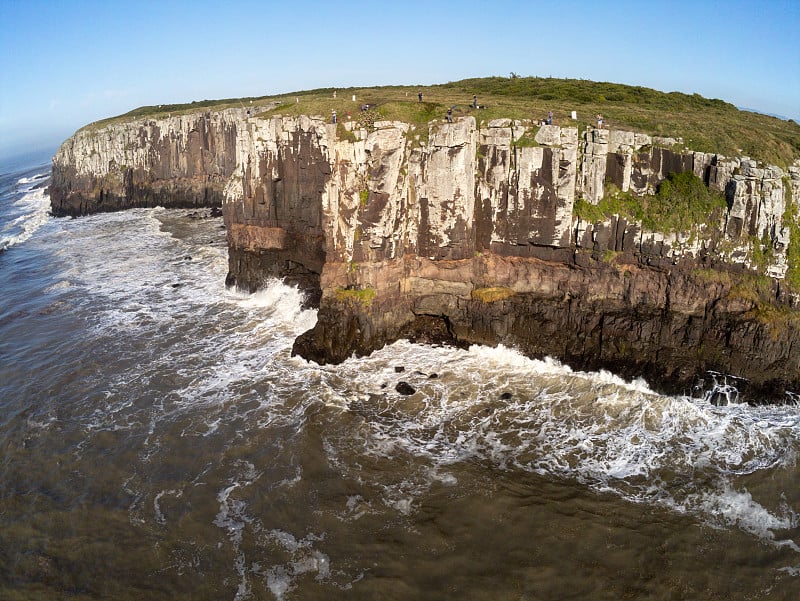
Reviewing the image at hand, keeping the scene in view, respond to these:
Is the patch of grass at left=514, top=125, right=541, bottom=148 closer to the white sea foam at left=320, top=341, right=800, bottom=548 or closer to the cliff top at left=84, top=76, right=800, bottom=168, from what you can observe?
the cliff top at left=84, top=76, right=800, bottom=168

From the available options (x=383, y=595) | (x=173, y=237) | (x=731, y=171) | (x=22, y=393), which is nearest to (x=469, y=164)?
(x=731, y=171)

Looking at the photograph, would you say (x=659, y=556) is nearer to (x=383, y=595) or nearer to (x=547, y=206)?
(x=383, y=595)

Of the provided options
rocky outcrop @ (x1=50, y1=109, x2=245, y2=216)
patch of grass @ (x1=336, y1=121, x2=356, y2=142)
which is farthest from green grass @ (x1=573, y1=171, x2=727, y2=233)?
rocky outcrop @ (x1=50, y1=109, x2=245, y2=216)

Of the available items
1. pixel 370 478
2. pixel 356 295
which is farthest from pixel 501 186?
pixel 370 478

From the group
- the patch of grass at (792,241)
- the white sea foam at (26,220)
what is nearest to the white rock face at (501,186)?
the patch of grass at (792,241)

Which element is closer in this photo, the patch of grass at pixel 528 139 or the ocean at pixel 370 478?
the ocean at pixel 370 478

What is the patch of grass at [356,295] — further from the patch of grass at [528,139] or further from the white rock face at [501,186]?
the patch of grass at [528,139]

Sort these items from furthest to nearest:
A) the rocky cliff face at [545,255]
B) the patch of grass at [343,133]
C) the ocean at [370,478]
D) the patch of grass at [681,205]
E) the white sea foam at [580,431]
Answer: the patch of grass at [343,133] < the patch of grass at [681,205] < the rocky cliff face at [545,255] < the white sea foam at [580,431] < the ocean at [370,478]
